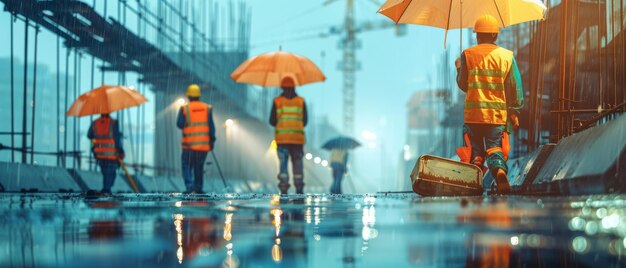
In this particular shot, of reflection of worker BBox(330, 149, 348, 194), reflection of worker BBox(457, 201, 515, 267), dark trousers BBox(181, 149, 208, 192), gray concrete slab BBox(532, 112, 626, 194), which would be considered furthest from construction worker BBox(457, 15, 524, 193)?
reflection of worker BBox(330, 149, 348, 194)

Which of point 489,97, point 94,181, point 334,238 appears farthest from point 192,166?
point 334,238

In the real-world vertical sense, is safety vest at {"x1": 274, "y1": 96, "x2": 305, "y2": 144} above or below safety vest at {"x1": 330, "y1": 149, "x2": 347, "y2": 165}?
above

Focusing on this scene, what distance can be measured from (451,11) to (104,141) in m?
6.90

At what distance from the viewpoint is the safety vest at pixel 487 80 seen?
9414mm

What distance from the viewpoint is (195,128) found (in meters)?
16.0

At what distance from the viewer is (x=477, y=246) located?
325 cm

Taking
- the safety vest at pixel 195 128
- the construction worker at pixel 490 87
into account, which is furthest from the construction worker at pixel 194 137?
the construction worker at pixel 490 87

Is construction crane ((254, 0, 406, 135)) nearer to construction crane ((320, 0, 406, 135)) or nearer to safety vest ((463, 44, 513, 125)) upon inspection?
construction crane ((320, 0, 406, 135))

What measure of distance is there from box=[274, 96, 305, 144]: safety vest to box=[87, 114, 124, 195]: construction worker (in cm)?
267

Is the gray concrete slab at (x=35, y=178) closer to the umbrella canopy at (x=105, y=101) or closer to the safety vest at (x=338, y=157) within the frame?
the umbrella canopy at (x=105, y=101)

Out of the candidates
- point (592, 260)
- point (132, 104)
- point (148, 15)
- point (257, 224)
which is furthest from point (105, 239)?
point (148, 15)

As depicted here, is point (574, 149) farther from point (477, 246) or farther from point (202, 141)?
point (202, 141)

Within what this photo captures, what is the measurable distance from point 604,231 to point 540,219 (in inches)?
28.0

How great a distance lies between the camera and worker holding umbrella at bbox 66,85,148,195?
16.1m
